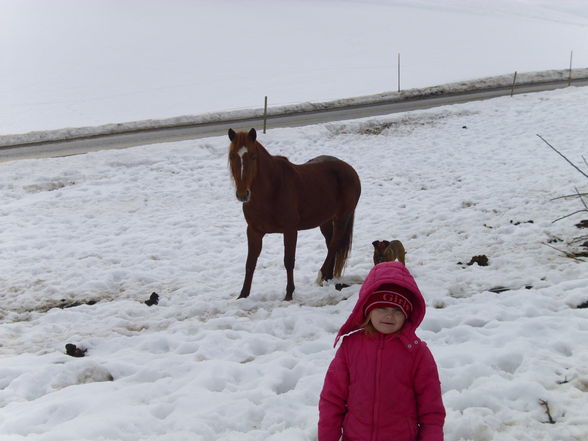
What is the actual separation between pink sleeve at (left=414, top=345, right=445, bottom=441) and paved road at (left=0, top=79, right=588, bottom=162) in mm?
15671

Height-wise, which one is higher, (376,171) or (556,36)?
(556,36)

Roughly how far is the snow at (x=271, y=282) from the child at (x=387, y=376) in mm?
1037

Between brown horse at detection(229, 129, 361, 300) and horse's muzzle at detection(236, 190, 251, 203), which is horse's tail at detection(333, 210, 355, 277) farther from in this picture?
horse's muzzle at detection(236, 190, 251, 203)

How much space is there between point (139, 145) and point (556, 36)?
54.4 metres

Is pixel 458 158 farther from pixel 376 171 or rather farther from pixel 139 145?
pixel 139 145

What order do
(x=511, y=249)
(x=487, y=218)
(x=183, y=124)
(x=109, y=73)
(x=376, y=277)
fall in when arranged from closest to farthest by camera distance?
(x=376, y=277) < (x=511, y=249) < (x=487, y=218) < (x=183, y=124) < (x=109, y=73)

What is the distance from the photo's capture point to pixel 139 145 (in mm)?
17078

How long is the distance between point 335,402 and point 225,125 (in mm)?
18495

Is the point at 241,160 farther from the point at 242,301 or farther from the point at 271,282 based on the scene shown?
the point at 271,282

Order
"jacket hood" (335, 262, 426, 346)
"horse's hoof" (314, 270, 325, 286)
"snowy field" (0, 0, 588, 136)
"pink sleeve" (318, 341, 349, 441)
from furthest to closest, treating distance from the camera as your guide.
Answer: "snowy field" (0, 0, 588, 136) < "horse's hoof" (314, 270, 325, 286) < "pink sleeve" (318, 341, 349, 441) < "jacket hood" (335, 262, 426, 346)

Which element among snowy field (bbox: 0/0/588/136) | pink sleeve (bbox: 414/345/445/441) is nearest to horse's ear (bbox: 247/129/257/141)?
pink sleeve (bbox: 414/345/445/441)

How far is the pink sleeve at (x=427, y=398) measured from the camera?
2697 millimetres

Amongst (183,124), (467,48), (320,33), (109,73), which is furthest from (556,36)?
(183,124)

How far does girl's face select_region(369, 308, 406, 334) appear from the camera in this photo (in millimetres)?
2713
